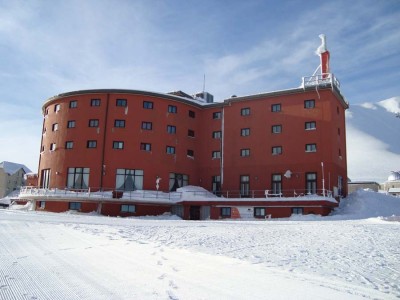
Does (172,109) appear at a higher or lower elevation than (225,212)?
higher

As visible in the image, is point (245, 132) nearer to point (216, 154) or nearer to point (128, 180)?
point (216, 154)

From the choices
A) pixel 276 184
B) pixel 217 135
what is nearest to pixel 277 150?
pixel 276 184

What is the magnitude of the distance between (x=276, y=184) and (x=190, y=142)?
10513 mm

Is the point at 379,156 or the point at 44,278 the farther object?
the point at 379,156

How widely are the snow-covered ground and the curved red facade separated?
22033 millimetres

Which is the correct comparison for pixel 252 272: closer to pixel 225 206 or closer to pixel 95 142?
pixel 225 206

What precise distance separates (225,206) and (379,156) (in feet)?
390

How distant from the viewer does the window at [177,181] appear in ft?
129

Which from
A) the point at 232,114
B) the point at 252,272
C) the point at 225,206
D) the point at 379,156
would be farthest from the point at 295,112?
the point at 379,156

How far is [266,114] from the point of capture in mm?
38344

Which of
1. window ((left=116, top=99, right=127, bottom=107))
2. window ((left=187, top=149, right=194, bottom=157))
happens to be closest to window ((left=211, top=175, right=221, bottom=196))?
window ((left=187, top=149, right=194, bottom=157))

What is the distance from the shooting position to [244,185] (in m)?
38.2

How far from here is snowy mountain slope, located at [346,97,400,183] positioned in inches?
4592

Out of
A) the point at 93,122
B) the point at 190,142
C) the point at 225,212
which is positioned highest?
the point at 93,122
